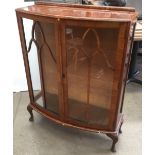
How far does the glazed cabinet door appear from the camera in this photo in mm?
1495

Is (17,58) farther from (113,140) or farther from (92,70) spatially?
(113,140)

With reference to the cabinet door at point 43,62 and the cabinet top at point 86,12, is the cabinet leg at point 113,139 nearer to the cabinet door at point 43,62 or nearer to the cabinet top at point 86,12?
the cabinet door at point 43,62

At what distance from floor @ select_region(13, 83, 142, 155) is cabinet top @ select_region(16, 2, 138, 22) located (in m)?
0.97

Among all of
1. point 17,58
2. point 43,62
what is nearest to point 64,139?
point 43,62

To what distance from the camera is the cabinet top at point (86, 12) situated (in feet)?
4.18

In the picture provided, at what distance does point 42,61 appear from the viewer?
1697 mm

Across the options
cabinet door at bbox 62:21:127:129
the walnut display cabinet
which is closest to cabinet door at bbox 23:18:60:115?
the walnut display cabinet

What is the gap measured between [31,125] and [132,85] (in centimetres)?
123

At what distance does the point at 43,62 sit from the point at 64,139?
64cm


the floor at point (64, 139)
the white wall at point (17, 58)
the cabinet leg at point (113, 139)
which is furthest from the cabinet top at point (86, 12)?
the floor at point (64, 139)

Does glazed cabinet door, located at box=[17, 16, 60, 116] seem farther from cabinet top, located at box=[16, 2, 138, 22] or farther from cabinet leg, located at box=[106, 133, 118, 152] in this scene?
cabinet leg, located at box=[106, 133, 118, 152]

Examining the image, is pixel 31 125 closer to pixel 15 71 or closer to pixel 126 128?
pixel 15 71

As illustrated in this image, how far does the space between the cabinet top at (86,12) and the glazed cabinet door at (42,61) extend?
0.07 meters

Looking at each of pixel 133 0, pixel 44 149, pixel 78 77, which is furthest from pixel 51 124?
pixel 133 0
